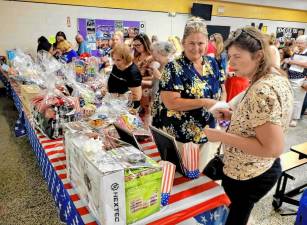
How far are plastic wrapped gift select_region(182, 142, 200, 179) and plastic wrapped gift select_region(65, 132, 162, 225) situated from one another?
0.91 ft

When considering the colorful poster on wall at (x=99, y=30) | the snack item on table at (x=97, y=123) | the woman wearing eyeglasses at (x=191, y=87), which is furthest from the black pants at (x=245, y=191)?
the colorful poster on wall at (x=99, y=30)

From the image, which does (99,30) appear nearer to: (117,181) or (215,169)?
(215,169)

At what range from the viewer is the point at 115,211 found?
2.80ft

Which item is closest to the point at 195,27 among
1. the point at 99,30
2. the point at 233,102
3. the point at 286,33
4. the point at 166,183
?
the point at 233,102

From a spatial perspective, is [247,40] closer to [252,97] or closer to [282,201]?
[252,97]

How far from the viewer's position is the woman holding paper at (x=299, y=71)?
4.09 meters

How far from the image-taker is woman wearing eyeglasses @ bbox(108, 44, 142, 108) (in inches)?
92.0

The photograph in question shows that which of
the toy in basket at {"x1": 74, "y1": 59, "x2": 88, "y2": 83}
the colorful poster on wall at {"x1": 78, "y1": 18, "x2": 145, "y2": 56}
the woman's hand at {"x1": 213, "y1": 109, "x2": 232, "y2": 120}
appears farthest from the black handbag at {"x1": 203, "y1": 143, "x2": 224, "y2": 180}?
the colorful poster on wall at {"x1": 78, "y1": 18, "x2": 145, "y2": 56}

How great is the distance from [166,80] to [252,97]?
21.9 inches

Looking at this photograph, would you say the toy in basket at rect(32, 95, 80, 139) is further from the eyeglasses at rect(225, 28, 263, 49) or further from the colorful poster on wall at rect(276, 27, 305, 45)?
the colorful poster on wall at rect(276, 27, 305, 45)

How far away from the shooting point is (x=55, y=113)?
175 centimetres

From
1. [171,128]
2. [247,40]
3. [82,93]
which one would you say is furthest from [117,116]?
[247,40]

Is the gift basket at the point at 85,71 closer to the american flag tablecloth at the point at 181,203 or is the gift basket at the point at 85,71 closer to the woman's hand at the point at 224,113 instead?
the american flag tablecloth at the point at 181,203

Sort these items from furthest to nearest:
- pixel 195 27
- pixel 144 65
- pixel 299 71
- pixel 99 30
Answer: pixel 99 30 < pixel 299 71 < pixel 144 65 < pixel 195 27
